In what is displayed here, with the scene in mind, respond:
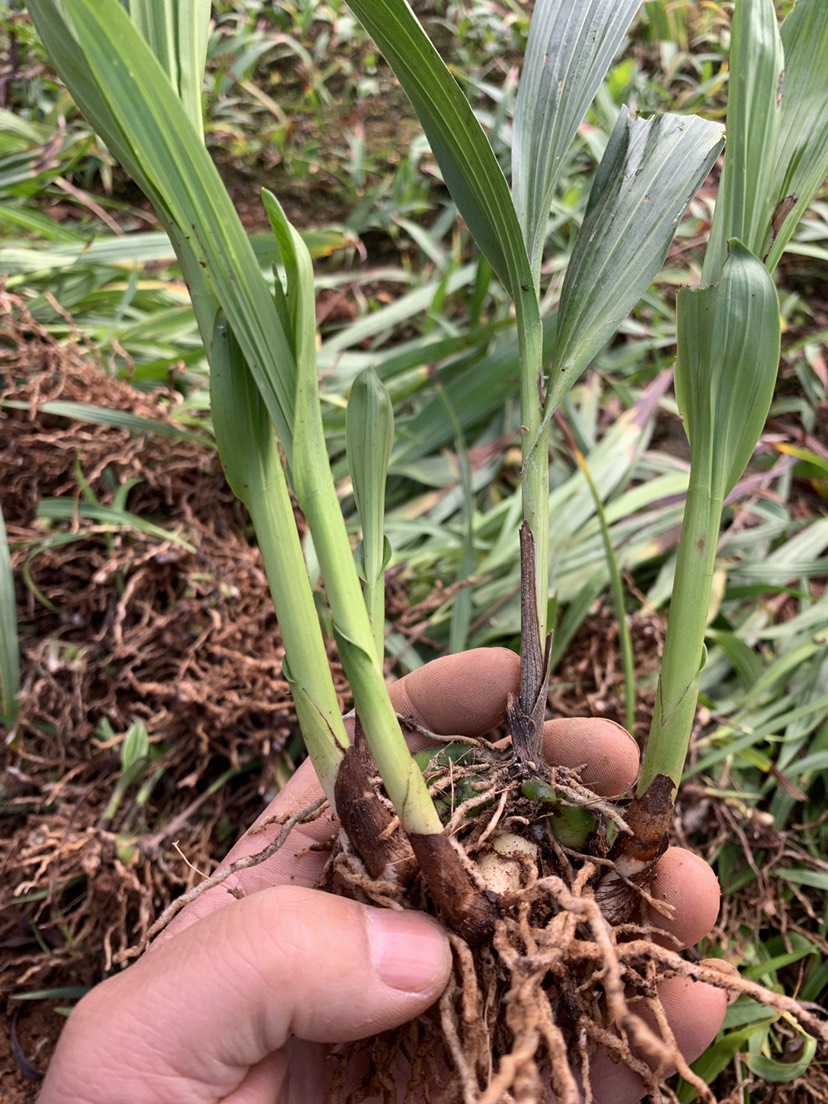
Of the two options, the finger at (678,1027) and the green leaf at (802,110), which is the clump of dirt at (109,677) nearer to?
the finger at (678,1027)

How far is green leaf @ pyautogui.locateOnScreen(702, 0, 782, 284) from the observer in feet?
1.95

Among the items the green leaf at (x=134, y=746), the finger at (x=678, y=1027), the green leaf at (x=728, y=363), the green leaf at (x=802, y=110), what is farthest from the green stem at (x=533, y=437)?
the green leaf at (x=134, y=746)

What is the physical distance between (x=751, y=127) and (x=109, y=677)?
1.03 m

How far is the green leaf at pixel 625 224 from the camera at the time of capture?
0.65 m

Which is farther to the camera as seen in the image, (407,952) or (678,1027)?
(678,1027)

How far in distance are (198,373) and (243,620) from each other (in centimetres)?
55

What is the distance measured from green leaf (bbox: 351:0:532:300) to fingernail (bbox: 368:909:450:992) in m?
0.55

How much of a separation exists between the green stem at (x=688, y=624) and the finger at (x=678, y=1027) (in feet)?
0.89

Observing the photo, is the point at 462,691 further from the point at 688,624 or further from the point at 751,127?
the point at 751,127

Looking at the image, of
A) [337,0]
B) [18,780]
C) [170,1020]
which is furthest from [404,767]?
[337,0]

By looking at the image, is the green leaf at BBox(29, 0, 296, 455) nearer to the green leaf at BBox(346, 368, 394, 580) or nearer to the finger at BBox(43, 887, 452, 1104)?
the green leaf at BBox(346, 368, 394, 580)

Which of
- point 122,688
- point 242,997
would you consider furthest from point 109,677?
point 242,997

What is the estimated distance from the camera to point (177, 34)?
21.2 inches

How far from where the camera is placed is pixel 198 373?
1.38 metres
